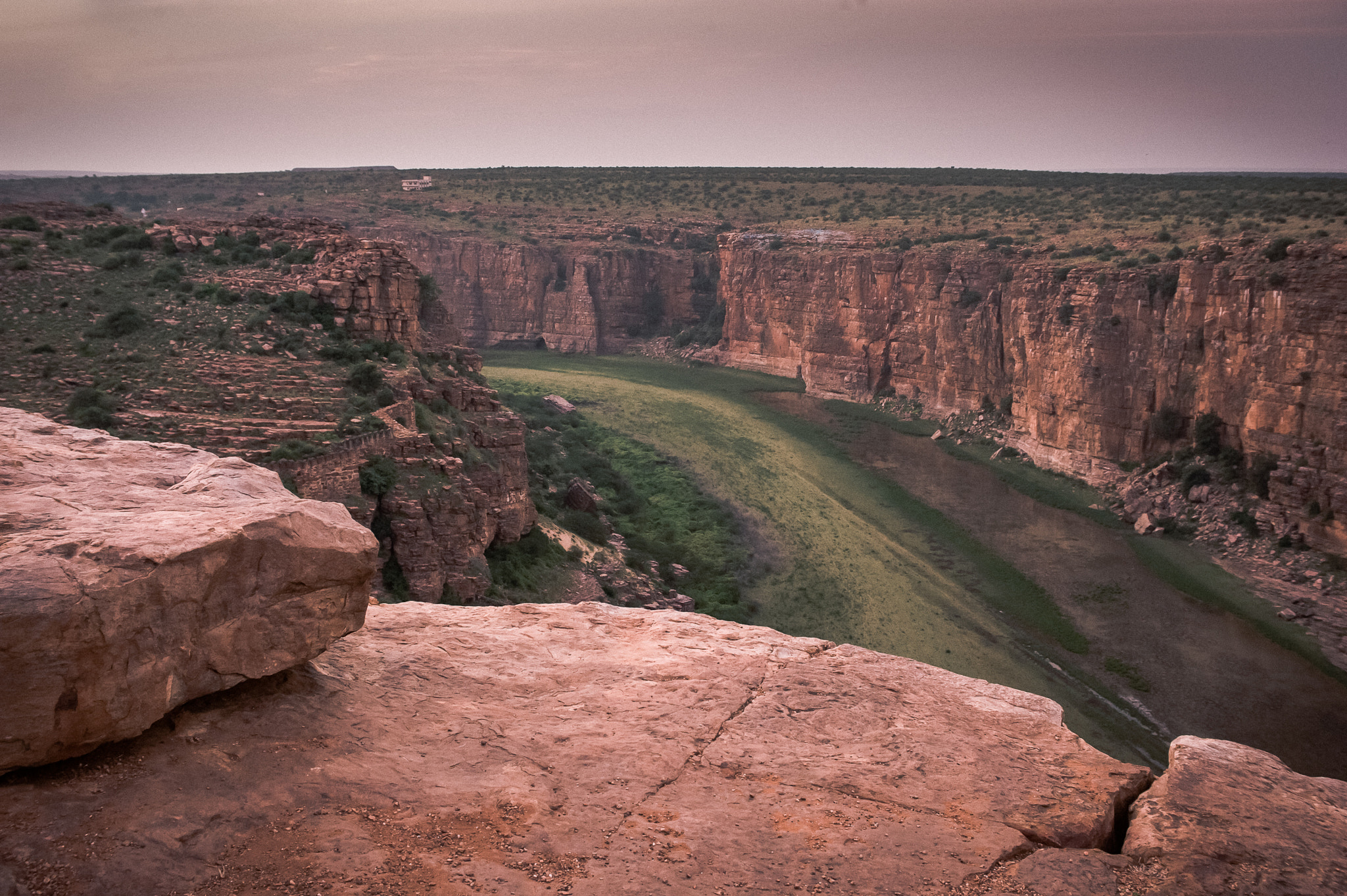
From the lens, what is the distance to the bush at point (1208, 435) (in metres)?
31.5

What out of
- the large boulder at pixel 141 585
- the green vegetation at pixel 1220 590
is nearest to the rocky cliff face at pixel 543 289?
the green vegetation at pixel 1220 590

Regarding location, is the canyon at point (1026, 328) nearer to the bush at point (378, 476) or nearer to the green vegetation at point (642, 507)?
the green vegetation at point (642, 507)

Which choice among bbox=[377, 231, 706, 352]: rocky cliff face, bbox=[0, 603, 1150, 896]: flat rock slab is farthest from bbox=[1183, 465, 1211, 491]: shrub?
bbox=[377, 231, 706, 352]: rocky cliff face

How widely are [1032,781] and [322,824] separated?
4.85 metres

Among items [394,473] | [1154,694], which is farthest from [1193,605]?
[394,473]

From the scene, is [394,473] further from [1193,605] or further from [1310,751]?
[1193,605]

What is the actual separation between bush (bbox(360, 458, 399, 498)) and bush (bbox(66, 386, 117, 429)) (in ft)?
14.0

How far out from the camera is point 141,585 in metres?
5.49

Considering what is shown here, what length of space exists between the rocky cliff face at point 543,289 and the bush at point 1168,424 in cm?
4167

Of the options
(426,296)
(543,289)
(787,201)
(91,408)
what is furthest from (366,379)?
(787,201)

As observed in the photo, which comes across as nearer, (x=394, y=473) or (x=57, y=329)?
(x=394, y=473)

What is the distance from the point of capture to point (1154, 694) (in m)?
21.7

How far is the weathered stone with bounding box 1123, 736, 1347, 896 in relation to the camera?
213 inches

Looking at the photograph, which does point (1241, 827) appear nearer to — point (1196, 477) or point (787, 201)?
point (1196, 477)
